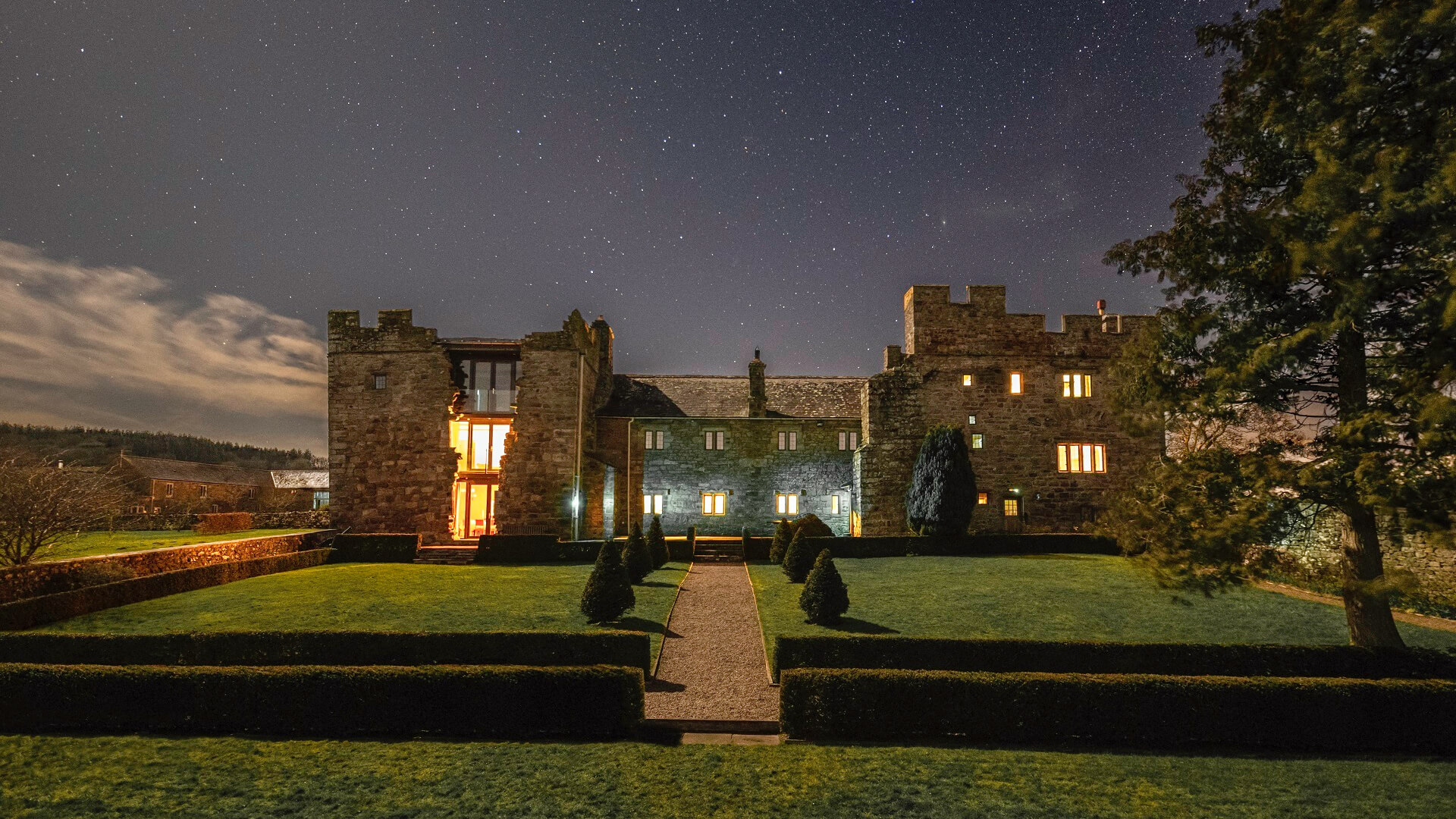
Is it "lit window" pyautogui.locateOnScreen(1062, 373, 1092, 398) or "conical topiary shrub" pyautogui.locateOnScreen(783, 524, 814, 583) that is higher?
"lit window" pyautogui.locateOnScreen(1062, 373, 1092, 398)

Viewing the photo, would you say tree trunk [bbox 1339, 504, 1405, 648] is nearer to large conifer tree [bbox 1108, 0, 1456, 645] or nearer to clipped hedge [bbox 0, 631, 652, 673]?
large conifer tree [bbox 1108, 0, 1456, 645]

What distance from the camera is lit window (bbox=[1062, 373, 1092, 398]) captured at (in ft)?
108

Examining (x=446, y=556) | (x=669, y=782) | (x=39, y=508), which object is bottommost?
(x=669, y=782)

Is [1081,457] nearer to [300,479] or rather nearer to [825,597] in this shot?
[825,597]

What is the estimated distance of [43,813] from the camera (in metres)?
8.02

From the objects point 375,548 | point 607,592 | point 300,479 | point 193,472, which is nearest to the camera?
point 607,592

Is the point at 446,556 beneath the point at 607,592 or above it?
beneath

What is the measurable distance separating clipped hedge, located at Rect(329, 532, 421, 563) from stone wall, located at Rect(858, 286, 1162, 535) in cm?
2095

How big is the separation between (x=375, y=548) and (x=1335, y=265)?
3152cm

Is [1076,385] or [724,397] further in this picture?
[724,397]

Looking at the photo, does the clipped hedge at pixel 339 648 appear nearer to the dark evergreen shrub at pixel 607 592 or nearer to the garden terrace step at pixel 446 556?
the dark evergreen shrub at pixel 607 592

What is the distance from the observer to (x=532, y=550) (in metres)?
27.7

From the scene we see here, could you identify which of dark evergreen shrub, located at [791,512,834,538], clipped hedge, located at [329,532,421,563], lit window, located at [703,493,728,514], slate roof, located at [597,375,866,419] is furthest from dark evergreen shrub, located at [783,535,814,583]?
clipped hedge, located at [329,532,421,563]

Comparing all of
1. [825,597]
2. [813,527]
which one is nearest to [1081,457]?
[813,527]
